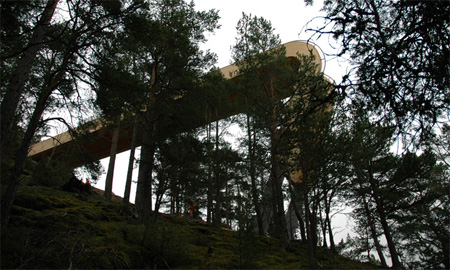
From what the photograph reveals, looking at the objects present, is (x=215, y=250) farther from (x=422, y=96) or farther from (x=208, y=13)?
(x=208, y=13)

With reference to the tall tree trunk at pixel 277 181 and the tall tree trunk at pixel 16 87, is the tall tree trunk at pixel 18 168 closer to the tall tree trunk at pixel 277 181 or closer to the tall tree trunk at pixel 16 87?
the tall tree trunk at pixel 16 87

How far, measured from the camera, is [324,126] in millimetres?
7969

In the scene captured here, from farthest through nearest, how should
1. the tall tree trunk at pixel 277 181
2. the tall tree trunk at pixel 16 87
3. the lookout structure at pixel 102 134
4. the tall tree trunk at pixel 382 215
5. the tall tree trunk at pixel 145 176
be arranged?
1. the tall tree trunk at pixel 382 215
2. the tall tree trunk at pixel 277 181
3. the tall tree trunk at pixel 145 176
4. the lookout structure at pixel 102 134
5. the tall tree trunk at pixel 16 87

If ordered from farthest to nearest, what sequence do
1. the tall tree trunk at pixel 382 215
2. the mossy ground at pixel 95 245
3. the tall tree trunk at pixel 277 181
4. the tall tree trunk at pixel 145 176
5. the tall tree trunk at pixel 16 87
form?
the tall tree trunk at pixel 382 215 → the tall tree trunk at pixel 277 181 → the tall tree trunk at pixel 145 176 → the tall tree trunk at pixel 16 87 → the mossy ground at pixel 95 245

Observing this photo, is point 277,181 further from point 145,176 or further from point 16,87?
point 16,87

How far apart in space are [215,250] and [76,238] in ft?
14.3

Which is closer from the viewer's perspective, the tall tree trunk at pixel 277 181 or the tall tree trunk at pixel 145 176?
the tall tree trunk at pixel 145 176

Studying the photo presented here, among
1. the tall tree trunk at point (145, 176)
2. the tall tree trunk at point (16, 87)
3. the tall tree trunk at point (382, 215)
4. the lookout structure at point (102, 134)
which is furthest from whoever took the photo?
the tall tree trunk at point (382, 215)

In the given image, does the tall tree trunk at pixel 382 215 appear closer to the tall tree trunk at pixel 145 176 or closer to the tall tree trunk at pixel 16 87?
the tall tree trunk at pixel 145 176

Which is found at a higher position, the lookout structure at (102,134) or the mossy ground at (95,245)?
the lookout structure at (102,134)

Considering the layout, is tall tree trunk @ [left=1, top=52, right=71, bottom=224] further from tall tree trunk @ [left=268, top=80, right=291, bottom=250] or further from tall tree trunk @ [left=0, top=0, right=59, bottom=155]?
tall tree trunk @ [left=268, top=80, right=291, bottom=250]

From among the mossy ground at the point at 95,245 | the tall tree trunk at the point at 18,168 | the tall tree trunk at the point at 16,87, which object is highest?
the tall tree trunk at the point at 16,87

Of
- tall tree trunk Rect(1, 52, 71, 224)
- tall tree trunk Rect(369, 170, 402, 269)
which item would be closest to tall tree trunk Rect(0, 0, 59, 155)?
tall tree trunk Rect(1, 52, 71, 224)

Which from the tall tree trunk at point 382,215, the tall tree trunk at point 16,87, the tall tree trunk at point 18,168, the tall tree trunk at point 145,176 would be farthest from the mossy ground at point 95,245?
the tall tree trunk at point 382,215
